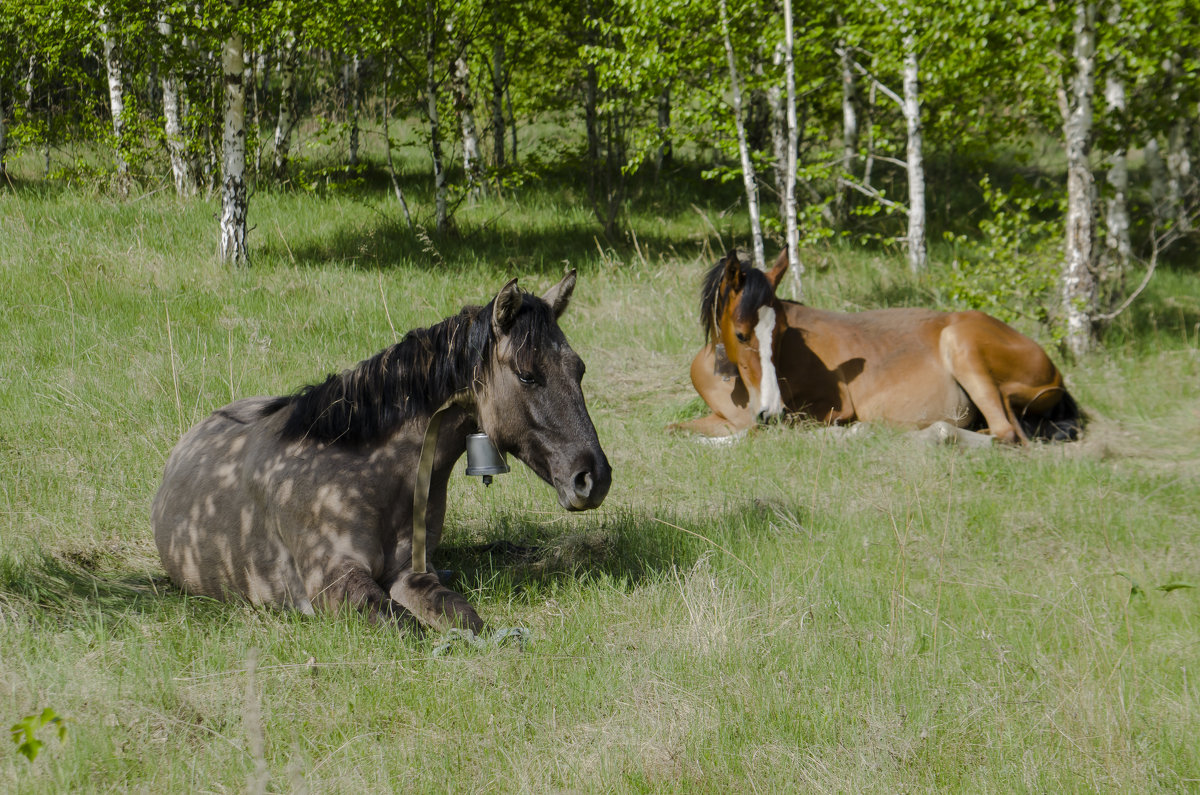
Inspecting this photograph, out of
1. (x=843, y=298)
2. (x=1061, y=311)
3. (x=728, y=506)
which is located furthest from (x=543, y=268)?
(x=728, y=506)

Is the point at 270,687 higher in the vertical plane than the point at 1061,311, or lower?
lower

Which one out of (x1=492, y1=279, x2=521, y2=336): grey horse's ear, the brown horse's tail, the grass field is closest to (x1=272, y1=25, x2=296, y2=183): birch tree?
the grass field

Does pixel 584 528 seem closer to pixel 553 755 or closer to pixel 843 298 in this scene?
pixel 553 755

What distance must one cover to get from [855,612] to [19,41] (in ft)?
60.6

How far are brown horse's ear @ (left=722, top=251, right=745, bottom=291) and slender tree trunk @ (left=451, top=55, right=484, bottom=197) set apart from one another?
700 centimetres

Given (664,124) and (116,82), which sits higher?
(116,82)

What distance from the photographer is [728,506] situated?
580 centimetres

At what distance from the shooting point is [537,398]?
13.1 ft

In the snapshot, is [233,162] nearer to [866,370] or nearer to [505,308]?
[866,370]

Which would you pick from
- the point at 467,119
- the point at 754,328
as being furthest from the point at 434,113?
the point at 754,328

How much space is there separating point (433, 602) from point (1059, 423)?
633 centimetres

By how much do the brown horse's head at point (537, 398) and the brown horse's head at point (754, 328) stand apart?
3.93 meters

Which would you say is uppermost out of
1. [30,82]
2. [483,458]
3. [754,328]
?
[30,82]

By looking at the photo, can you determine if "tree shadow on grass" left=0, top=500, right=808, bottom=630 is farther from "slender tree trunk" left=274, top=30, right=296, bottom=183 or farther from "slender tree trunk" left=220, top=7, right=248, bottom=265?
"slender tree trunk" left=274, top=30, right=296, bottom=183
